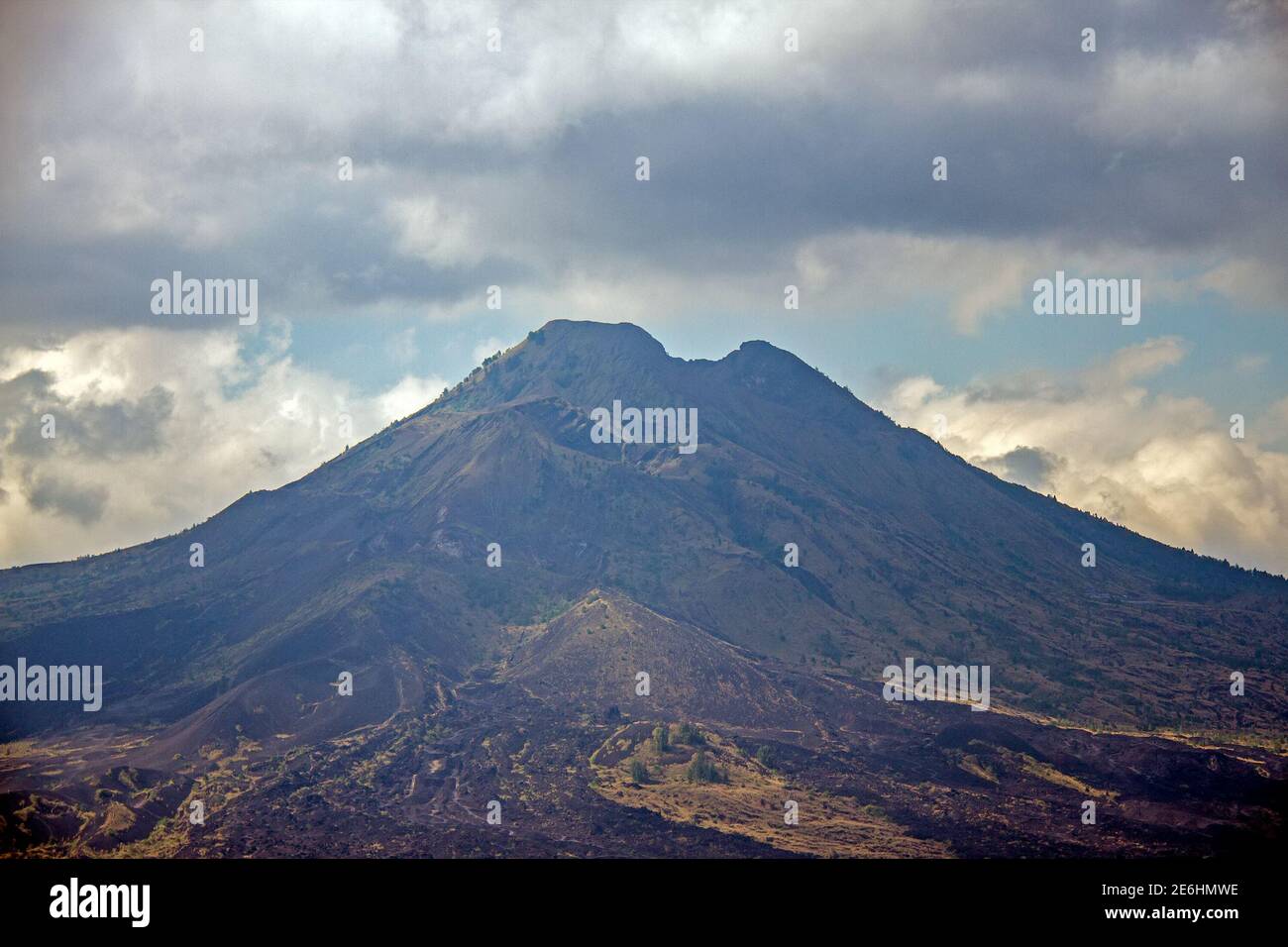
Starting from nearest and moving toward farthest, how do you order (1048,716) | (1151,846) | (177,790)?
(1151,846) < (177,790) < (1048,716)
